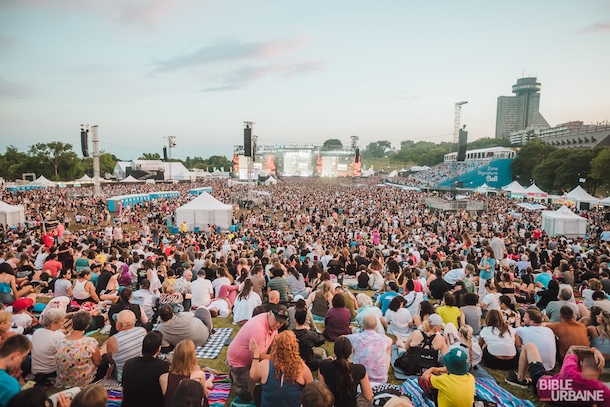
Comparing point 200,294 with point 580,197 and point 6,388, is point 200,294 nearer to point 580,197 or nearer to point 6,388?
point 6,388

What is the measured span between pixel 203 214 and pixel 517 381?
16.1 metres

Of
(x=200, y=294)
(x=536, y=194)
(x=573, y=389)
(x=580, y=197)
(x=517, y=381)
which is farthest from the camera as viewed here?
(x=536, y=194)

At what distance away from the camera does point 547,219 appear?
16641mm

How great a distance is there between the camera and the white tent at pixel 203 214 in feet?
58.4

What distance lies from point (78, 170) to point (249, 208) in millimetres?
54817

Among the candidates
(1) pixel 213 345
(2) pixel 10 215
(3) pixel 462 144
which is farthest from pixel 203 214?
(3) pixel 462 144

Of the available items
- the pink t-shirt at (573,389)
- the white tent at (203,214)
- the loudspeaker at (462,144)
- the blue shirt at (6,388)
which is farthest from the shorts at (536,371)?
the loudspeaker at (462,144)

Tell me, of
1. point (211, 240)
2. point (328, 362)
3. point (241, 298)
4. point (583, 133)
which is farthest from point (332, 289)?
point (583, 133)

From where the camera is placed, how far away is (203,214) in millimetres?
17906

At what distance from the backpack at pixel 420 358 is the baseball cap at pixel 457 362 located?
0.84 metres

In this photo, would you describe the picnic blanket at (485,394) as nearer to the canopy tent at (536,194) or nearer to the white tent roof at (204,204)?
the white tent roof at (204,204)

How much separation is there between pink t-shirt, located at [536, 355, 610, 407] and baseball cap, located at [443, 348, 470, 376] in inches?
42.5

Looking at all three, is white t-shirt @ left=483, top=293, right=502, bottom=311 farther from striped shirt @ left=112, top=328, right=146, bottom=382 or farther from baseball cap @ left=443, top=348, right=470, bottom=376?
striped shirt @ left=112, top=328, right=146, bottom=382

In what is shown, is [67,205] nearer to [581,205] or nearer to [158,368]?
[158,368]
